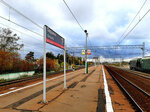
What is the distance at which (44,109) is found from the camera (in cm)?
464

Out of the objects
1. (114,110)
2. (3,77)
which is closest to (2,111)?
(114,110)

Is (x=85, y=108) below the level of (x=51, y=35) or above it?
below

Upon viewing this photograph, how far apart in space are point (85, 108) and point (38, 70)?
871 inches

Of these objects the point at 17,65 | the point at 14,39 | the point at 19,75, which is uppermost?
the point at 14,39

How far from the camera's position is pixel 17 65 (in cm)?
1855

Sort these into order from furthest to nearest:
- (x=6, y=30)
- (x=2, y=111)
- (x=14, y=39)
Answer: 1. (x=14, y=39)
2. (x=6, y=30)
3. (x=2, y=111)

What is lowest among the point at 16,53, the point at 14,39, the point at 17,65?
the point at 17,65

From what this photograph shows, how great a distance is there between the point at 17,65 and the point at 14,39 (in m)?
10.7

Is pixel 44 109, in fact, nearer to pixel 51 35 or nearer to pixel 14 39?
pixel 51 35

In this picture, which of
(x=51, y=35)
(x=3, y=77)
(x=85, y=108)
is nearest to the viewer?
(x=85, y=108)

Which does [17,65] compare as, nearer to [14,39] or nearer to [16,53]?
[16,53]

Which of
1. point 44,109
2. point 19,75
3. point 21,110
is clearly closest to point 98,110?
point 44,109

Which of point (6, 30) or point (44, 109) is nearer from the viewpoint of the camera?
point (44, 109)

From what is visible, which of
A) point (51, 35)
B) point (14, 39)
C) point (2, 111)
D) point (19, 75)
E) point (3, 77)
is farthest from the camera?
point (14, 39)
